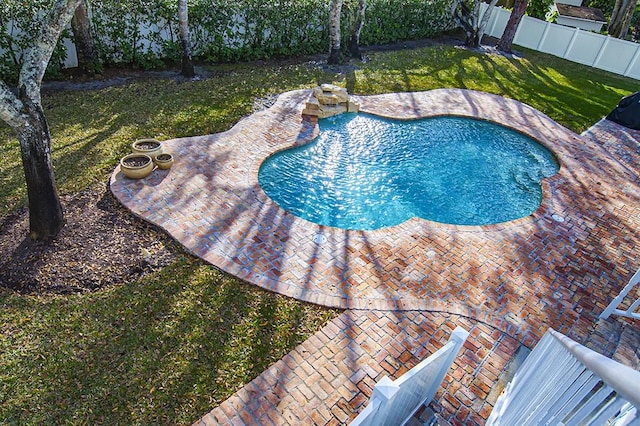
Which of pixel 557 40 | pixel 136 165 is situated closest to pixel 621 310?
pixel 136 165

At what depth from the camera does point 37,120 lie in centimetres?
549

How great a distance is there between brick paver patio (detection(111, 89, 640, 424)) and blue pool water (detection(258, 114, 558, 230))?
57cm

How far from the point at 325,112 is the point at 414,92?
4.25 metres

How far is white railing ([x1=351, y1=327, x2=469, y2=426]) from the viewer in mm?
3217

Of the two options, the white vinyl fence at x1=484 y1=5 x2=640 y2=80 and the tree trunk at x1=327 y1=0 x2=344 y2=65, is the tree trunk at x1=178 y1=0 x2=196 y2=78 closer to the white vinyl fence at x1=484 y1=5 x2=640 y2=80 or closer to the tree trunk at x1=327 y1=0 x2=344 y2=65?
the tree trunk at x1=327 y1=0 x2=344 y2=65

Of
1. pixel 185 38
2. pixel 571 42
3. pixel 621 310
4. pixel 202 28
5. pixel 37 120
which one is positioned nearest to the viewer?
pixel 37 120

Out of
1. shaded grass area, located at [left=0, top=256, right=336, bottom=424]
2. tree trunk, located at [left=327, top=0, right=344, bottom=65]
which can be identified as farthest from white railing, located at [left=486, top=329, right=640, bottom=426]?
tree trunk, located at [left=327, top=0, right=344, bottom=65]

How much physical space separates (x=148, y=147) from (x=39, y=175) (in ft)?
9.02

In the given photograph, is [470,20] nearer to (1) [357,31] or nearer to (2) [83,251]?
(1) [357,31]

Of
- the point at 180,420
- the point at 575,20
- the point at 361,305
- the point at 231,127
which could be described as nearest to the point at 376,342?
the point at 361,305

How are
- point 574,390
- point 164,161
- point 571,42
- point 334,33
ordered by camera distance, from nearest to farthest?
point 574,390
point 164,161
point 334,33
point 571,42

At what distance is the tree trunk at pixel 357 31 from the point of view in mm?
15230

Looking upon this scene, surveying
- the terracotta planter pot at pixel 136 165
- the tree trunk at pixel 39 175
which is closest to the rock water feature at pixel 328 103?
the terracotta planter pot at pixel 136 165

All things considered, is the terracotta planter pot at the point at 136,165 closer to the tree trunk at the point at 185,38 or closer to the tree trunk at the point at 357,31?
the tree trunk at the point at 185,38
